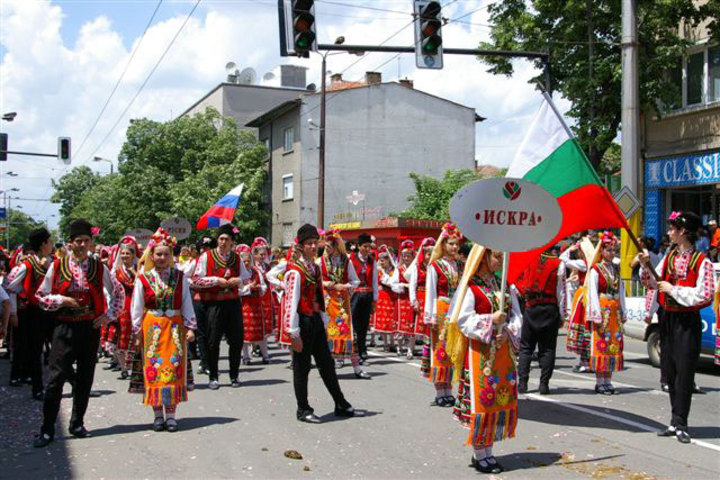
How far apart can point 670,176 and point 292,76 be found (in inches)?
1779

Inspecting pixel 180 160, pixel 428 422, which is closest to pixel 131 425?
pixel 428 422

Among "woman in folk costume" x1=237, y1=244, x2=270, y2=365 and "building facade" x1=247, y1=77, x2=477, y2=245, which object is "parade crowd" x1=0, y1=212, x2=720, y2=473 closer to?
"woman in folk costume" x1=237, y1=244, x2=270, y2=365

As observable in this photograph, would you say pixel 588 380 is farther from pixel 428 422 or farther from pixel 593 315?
pixel 428 422

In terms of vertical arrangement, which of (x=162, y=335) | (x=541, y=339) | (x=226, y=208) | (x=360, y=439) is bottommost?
(x=360, y=439)

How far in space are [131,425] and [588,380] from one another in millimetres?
6310

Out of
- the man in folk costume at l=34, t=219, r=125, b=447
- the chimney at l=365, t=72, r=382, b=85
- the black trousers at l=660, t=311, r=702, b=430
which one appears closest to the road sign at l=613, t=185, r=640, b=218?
the black trousers at l=660, t=311, r=702, b=430

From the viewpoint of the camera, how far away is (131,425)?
27.1 ft

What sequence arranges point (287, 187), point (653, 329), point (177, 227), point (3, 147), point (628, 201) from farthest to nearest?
point (287, 187) → point (3, 147) → point (177, 227) → point (628, 201) → point (653, 329)

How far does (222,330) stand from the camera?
423 inches

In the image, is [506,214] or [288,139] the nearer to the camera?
[506,214]

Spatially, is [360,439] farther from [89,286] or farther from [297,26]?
[297,26]

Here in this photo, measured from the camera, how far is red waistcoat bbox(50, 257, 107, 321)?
750cm

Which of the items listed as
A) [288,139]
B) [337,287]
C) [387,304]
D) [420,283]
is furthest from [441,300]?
[288,139]

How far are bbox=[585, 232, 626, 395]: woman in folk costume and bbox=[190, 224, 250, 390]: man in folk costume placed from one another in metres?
4.61
